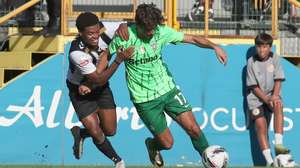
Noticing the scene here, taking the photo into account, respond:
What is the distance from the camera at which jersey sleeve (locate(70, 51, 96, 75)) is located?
12.3m

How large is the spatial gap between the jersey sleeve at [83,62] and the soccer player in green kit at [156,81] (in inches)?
12.7

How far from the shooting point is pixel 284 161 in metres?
14.8

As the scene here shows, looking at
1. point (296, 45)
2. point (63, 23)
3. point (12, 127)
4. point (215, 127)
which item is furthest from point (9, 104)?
point (296, 45)

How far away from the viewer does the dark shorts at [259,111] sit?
50.0 feet

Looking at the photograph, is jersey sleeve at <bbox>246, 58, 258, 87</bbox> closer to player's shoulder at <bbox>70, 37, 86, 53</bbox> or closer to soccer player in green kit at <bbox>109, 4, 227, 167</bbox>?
soccer player in green kit at <bbox>109, 4, 227, 167</bbox>

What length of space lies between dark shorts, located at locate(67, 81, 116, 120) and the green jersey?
0.54 m

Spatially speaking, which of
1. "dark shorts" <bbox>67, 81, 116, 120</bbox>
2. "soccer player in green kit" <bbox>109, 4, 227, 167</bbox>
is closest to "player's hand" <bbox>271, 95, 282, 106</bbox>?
"soccer player in green kit" <bbox>109, 4, 227, 167</bbox>

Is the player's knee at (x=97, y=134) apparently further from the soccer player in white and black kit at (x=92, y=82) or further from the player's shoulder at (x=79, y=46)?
the player's shoulder at (x=79, y=46)

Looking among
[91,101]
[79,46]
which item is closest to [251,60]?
[91,101]

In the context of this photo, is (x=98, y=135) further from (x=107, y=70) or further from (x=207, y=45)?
(x=207, y=45)

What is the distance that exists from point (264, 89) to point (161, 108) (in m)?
3.27

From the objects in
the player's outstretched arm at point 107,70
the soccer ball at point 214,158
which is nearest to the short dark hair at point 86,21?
the player's outstretched arm at point 107,70

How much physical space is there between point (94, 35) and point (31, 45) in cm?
350

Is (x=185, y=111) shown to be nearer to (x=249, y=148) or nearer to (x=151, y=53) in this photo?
(x=151, y=53)
